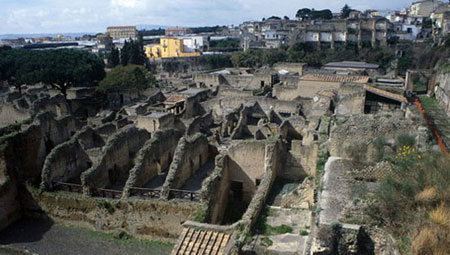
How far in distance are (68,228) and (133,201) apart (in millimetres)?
3444

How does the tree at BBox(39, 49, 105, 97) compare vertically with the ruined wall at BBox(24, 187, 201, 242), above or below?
above

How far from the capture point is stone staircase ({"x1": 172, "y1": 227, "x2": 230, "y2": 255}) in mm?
9797

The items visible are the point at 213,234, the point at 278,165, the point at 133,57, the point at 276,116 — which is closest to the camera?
the point at 213,234

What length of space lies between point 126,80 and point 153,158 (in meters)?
27.8

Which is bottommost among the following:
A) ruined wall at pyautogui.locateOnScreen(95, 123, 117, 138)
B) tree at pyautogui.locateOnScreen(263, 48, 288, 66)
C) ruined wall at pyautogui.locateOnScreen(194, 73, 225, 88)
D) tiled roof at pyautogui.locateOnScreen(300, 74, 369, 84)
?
ruined wall at pyautogui.locateOnScreen(95, 123, 117, 138)

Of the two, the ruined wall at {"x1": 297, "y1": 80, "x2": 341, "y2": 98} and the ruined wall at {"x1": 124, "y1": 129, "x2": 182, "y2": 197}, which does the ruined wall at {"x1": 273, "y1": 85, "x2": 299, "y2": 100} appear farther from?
the ruined wall at {"x1": 124, "y1": 129, "x2": 182, "y2": 197}

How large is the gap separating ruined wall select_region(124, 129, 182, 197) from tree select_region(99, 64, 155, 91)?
25.3m

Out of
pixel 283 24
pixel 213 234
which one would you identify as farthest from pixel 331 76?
pixel 283 24

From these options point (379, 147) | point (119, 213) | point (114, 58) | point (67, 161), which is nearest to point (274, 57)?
point (114, 58)

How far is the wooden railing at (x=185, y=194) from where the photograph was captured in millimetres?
13938

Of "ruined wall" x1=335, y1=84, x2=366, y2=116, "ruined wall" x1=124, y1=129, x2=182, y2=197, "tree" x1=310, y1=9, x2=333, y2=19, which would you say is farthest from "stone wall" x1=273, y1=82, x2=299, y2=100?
"tree" x1=310, y1=9, x2=333, y2=19

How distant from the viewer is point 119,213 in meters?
14.3

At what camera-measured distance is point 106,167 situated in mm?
16609

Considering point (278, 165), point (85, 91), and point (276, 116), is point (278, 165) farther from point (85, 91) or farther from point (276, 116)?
point (85, 91)
